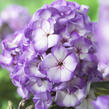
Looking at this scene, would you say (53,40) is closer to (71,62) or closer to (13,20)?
(71,62)

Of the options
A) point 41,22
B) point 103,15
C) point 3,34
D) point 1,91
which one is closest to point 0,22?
point 3,34

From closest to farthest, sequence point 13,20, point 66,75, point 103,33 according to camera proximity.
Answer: point 103,33 < point 66,75 < point 13,20

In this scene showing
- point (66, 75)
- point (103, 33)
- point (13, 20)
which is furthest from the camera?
point (13, 20)

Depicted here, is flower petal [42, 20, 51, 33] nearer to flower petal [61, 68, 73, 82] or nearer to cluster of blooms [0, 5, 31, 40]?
flower petal [61, 68, 73, 82]

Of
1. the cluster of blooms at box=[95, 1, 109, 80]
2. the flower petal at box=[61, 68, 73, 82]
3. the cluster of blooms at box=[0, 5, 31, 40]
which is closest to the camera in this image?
the cluster of blooms at box=[95, 1, 109, 80]

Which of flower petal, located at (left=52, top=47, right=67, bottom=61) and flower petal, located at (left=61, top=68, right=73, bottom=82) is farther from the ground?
flower petal, located at (left=52, top=47, right=67, bottom=61)

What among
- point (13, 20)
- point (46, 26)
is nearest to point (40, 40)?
point (46, 26)

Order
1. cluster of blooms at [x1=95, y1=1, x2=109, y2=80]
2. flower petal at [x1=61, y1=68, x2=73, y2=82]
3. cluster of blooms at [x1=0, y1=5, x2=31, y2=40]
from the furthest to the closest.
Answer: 1. cluster of blooms at [x1=0, y1=5, x2=31, y2=40]
2. flower petal at [x1=61, y1=68, x2=73, y2=82]
3. cluster of blooms at [x1=95, y1=1, x2=109, y2=80]

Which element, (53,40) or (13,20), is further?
(13,20)

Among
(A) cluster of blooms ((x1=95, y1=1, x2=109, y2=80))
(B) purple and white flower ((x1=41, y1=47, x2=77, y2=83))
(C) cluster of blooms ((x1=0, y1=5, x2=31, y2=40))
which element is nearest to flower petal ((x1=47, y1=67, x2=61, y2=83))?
(B) purple and white flower ((x1=41, y1=47, x2=77, y2=83))

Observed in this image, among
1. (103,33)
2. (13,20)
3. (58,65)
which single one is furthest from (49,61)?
(13,20)
